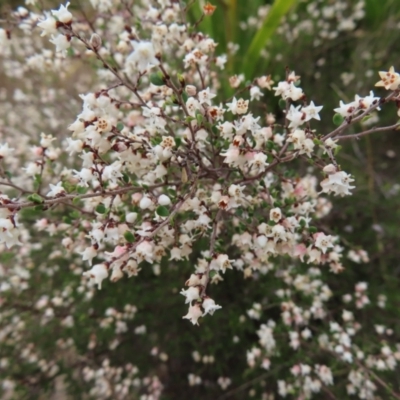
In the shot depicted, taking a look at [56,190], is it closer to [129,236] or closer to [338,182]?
[129,236]

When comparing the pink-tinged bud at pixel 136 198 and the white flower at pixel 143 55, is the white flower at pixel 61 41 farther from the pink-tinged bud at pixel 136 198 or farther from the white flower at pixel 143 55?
the pink-tinged bud at pixel 136 198

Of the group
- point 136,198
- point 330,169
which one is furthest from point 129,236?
point 330,169

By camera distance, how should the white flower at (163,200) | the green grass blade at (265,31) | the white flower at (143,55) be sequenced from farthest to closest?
the green grass blade at (265,31) → the white flower at (163,200) → the white flower at (143,55)

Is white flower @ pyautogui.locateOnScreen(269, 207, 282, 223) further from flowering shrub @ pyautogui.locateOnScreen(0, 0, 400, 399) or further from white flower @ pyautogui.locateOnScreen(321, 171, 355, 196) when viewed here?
white flower @ pyautogui.locateOnScreen(321, 171, 355, 196)

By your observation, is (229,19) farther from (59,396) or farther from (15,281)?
(59,396)

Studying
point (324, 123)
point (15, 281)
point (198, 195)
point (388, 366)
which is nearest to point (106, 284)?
point (15, 281)

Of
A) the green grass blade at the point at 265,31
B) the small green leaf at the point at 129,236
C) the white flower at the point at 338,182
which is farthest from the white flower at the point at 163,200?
the green grass blade at the point at 265,31

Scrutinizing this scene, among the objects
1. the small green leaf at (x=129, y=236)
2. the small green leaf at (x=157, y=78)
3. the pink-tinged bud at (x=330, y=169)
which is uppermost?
the small green leaf at (x=157, y=78)
